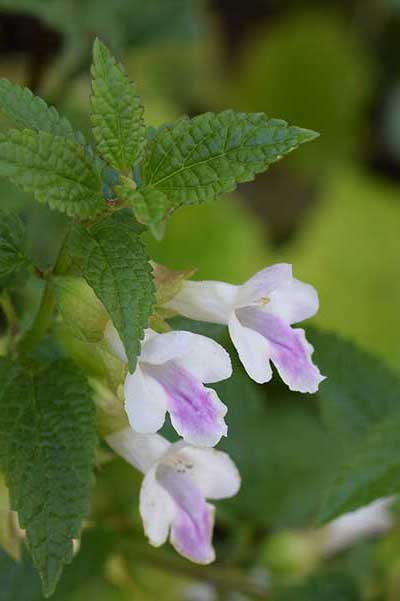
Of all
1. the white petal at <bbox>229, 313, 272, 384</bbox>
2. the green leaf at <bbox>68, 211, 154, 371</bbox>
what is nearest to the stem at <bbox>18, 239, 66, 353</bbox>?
the green leaf at <bbox>68, 211, 154, 371</bbox>

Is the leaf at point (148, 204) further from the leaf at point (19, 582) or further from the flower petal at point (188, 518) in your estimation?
the leaf at point (19, 582)

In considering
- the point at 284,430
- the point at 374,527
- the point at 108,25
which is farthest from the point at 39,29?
the point at 374,527

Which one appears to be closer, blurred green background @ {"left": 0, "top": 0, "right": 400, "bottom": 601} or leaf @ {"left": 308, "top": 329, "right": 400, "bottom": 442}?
leaf @ {"left": 308, "top": 329, "right": 400, "bottom": 442}

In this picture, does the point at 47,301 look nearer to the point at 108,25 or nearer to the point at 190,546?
the point at 190,546

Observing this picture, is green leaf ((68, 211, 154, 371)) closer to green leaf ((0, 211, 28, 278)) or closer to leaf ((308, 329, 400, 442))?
green leaf ((0, 211, 28, 278))

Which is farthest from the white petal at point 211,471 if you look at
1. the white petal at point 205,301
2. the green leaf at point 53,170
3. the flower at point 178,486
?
the green leaf at point 53,170

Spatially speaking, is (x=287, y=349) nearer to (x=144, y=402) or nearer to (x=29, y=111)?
(x=144, y=402)

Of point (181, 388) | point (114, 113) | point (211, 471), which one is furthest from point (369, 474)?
point (114, 113)
